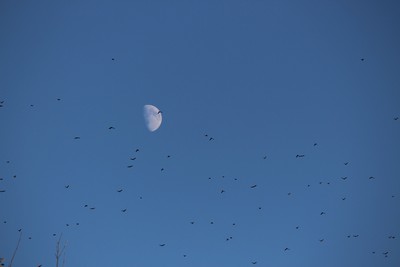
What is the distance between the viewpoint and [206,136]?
2416cm

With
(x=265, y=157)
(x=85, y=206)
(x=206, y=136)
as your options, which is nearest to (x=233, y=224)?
(x=265, y=157)

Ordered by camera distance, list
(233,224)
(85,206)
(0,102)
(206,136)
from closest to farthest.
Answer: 1. (0,102)
2. (85,206)
3. (206,136)
4. (233,224)

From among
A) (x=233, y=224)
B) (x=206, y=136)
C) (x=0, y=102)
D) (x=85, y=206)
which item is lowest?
(x=233, y=224)

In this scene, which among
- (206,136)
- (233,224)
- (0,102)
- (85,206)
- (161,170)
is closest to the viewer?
(0,102)

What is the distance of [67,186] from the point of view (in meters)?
25.6

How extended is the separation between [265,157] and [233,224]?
9.06 meters

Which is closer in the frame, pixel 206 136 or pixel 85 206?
pixel 85 206

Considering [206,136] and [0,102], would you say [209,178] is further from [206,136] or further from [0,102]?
[0,102]

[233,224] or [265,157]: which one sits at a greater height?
[265,157]

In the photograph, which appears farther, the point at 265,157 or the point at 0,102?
the point at 265,157

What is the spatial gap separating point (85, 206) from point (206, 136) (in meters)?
13.3

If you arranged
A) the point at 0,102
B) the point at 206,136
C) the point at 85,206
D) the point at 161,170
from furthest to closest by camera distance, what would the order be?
the point at 161,170
the point at 206,136
the point at 85,206
the point at 0,102

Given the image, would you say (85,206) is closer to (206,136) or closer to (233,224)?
A: (206,136)

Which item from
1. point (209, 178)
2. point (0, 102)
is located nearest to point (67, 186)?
point (0, 102)
